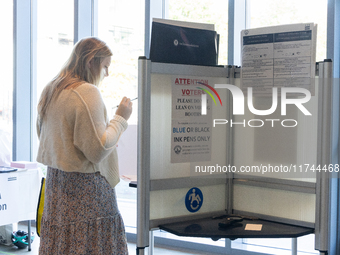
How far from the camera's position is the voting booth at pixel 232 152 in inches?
68.0

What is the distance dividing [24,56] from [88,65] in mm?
2973

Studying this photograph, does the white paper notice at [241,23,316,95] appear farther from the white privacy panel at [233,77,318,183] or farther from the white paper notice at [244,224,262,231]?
the white paper notice at [244,224,262,231]

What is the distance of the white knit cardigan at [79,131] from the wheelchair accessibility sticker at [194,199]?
45cm

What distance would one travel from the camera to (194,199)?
1.92 m

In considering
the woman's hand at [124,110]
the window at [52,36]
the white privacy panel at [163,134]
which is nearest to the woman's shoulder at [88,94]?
the woman's hand at [124,110]

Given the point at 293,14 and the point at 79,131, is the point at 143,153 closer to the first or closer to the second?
the point at 79,131

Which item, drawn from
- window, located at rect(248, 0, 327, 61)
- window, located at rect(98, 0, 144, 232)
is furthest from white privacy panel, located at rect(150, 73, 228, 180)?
window, located at rect(98, 0, 144, 232)

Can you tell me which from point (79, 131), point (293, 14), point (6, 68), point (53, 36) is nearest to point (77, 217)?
point (79, 131)

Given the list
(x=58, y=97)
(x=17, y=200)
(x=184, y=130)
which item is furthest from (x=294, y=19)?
(x=17, y=200)

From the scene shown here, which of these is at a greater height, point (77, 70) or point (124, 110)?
point (77, 70)

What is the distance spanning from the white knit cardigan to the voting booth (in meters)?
0.16

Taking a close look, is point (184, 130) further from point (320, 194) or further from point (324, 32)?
point (324, 32)

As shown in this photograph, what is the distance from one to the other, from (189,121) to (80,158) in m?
0.54

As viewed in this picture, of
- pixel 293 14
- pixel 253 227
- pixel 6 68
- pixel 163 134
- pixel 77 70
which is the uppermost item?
pixel 293 14
